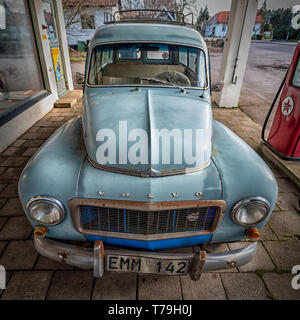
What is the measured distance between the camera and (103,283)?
1980 mm

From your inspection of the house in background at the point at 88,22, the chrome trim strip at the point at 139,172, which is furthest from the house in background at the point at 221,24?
the chrome trim strip at the point at 139,172

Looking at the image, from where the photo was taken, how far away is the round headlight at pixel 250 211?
1622 millimetres

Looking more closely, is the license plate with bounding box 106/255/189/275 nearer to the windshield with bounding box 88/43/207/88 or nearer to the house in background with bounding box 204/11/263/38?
the windshield with bounding box 88/43/207/88

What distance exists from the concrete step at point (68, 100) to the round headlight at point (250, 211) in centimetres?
585

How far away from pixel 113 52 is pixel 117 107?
1099mm

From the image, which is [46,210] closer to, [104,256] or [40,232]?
[40,232]

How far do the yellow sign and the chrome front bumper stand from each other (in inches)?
242

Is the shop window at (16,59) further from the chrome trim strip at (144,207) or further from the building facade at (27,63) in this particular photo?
the chrome trim strip at (144,207)

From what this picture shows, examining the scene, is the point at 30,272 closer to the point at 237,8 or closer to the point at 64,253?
the point at 64,253

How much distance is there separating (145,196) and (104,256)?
1.76 feet

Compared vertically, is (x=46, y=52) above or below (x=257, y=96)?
above

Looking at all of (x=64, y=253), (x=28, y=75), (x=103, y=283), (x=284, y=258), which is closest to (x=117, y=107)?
(x=64, y=253)

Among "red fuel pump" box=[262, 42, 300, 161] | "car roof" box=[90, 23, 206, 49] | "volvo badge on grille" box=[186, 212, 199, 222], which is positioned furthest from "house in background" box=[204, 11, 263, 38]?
"volvo badge on grille" box=[186, 212, 199, 222]

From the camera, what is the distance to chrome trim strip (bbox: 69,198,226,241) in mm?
1513
